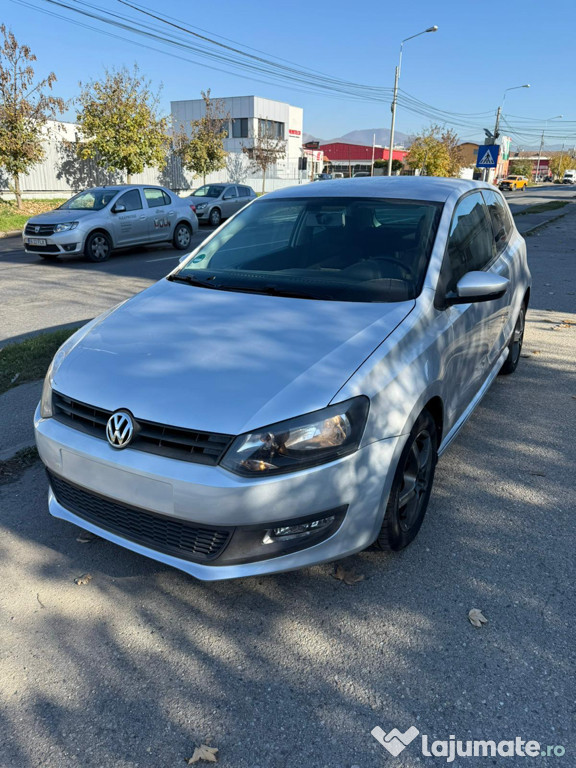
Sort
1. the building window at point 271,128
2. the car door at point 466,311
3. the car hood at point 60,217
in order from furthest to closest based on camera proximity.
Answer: the building window at point 271,128 < the car hood at point 60,217 < the car door at point 466,311

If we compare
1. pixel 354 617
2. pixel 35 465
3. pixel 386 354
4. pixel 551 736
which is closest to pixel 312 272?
pixel 386 354

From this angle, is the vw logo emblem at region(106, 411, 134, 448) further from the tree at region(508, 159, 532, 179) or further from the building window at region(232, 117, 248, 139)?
the tree at region(508, 159, 532, 179)

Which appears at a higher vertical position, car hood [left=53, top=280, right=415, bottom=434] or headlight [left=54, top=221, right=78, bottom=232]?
car hood [left=53, top=280, right=415, bottom=434]

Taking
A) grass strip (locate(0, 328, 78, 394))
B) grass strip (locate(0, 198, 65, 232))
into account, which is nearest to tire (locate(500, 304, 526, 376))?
grass strip (locate(0, 328, 78, 394))

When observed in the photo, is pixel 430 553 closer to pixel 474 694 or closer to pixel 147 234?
pixel 474 694

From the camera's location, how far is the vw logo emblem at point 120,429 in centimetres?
227

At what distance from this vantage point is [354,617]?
8.14ft

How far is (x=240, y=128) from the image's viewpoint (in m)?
54.0

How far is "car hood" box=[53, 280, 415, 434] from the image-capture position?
2234mm

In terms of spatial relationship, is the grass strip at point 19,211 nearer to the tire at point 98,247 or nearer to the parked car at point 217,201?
the parked car at point 217,201

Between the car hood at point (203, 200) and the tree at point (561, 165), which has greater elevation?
the tree at point (561, 165)

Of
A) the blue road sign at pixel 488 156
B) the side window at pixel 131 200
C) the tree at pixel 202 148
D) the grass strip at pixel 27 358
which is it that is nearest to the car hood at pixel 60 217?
the side window at pixel 131 200

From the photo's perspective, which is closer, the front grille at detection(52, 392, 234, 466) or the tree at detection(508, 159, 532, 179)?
the front grille at detection(52, 392, 234, 466)

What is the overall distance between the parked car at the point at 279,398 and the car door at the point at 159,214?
10.4 metres
